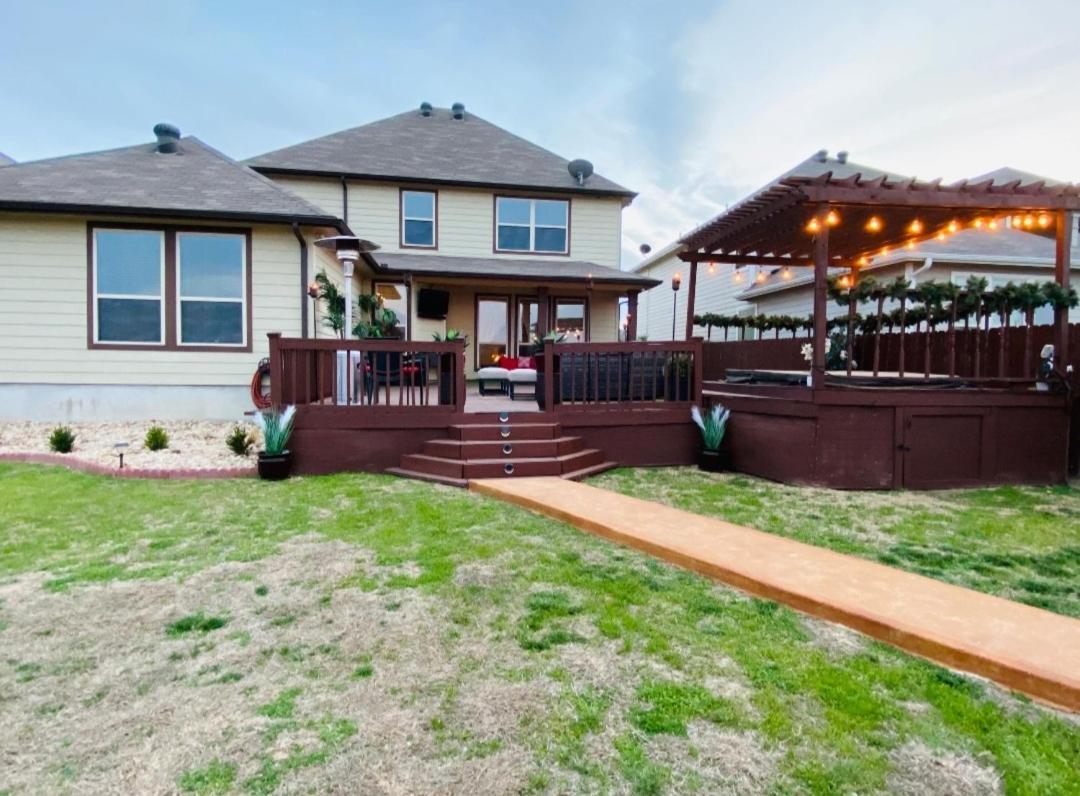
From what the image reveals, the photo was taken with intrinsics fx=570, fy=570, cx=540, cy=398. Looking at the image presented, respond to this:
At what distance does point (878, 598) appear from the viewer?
290 cm

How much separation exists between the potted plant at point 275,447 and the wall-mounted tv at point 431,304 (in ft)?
21.0

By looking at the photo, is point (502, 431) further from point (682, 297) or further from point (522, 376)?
point (682, 297)

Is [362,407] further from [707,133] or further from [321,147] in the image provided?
[707,133]

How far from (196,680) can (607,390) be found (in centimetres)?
543

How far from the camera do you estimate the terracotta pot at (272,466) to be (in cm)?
611

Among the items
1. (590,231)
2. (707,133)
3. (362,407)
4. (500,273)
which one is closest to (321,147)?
(500,273)

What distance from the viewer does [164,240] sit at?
8.75 m

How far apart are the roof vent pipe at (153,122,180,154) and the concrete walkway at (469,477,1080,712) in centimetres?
1038

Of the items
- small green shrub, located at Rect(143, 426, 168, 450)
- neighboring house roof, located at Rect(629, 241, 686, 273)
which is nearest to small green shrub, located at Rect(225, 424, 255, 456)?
small green shrub, located at Rect(143, 426, 168, 450)

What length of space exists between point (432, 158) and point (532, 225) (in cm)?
287

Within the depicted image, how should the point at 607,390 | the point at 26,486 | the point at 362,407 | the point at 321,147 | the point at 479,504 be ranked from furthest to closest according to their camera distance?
the point at 321,147
the point at 607,390
the point at 362,407
the point at 26,486
the point at 479,504

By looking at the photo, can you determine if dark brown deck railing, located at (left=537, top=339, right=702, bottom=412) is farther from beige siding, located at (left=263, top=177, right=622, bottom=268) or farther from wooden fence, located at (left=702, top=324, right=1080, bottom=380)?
beige siding, located at (left=263, top=177, right=622, bottom=268)

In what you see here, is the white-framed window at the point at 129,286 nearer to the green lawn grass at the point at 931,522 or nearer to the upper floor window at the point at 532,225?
the upper floor window at the point at 532,225

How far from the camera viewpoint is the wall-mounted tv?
1232cm
